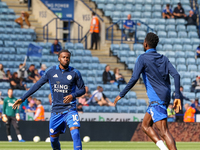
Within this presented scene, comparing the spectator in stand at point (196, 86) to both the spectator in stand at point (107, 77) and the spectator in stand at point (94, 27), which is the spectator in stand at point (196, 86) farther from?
the spectator in stand at point (94, 27)

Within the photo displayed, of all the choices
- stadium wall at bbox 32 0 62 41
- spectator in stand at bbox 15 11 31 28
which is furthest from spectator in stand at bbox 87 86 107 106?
spectator in stand at bbox 15 11 31 28

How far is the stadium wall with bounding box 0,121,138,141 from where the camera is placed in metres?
15.3

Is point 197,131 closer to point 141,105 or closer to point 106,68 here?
point 141,105

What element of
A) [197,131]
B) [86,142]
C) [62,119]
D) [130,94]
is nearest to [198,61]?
[130,94]

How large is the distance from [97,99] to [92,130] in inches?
96.4

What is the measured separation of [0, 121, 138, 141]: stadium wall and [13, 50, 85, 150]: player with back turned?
7762mm

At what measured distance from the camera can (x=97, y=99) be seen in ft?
58.1

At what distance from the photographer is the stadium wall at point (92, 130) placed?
1527 cm

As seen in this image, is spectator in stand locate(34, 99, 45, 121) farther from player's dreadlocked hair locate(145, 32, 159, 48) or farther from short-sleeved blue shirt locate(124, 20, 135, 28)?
player's dreadlocked hair locate(145, 32, 159, 48)

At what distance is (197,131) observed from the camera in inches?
622

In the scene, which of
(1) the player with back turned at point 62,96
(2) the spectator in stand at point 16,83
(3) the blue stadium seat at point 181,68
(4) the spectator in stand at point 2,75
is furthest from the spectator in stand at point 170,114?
(1) the player with back turned at point 62,96

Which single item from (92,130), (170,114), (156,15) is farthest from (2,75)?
(156,15)

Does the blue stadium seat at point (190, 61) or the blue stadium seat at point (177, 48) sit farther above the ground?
the blue stadium seat at point (177, 48)

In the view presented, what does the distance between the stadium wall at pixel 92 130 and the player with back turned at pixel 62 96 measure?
776cm
